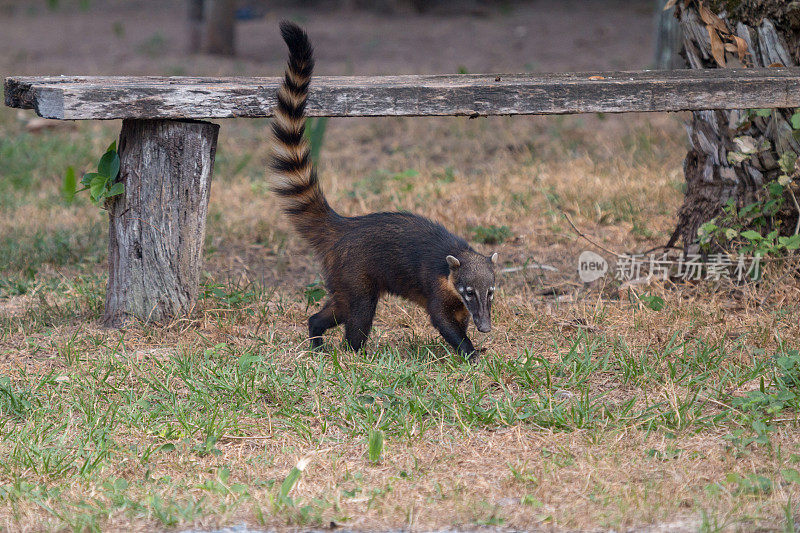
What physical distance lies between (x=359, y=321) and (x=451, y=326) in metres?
0.45

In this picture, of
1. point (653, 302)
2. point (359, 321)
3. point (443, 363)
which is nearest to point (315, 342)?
point (359, 321)

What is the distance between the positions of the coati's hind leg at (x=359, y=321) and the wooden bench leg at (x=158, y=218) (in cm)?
90

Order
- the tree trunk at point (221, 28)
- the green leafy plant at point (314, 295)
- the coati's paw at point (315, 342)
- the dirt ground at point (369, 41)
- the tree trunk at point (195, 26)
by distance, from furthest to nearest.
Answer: the tree trunk at point (195, 26) < the tree trunk at point (221, 28) < the dirt ground at point (369, 41) < the green leafy plant at point (314, 295) < the coati's paw at point (315, 342)

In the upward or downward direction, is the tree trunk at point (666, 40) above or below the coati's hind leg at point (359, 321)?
above

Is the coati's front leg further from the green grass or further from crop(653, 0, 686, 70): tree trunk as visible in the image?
crop(653, 0, 686, 70): tree trunk

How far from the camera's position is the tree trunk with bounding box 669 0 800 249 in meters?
5.00

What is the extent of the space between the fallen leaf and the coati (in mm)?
1788

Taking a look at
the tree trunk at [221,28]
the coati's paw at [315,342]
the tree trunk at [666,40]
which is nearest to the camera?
the coati's paw at [315,342]

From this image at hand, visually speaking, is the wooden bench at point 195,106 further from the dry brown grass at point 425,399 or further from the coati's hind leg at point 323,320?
the coati's hind leg at point 323,320

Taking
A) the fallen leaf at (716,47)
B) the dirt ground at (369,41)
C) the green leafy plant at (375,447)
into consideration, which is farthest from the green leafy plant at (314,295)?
the dirt ground at (369,41)

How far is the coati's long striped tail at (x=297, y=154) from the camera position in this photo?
421 cm

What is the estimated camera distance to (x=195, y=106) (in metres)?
4.31

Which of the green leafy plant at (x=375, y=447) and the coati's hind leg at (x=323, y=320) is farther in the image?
the coati's hind leg at (x=323, y=320)

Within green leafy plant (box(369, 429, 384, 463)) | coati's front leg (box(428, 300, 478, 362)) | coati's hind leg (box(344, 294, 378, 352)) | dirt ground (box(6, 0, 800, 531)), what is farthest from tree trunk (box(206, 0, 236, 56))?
green leafy plant (box(369, 429, 384, 463))
